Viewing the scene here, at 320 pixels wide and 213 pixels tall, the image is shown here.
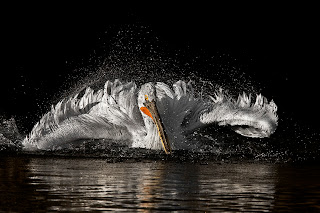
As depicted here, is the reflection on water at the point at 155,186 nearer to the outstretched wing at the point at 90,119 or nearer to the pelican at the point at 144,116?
the pelican at the point at 144,116

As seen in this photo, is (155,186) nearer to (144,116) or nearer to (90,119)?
(144,116)

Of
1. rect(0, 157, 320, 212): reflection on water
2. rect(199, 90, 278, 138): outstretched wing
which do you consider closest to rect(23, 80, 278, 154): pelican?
rect(199, 90, 278, 138): outstretched wing

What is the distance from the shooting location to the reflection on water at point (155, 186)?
4.63m

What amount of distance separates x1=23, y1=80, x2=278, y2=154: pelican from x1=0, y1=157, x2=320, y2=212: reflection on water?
91.3 inches

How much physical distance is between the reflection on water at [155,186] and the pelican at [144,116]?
232 cm

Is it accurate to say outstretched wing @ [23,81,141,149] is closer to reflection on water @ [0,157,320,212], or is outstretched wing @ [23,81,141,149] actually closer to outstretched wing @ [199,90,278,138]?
outstretched wing @ [199,90,278,138]

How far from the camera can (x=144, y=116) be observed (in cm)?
1022

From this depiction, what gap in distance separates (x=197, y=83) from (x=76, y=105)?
2.12 meters

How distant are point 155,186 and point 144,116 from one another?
4.62 metres

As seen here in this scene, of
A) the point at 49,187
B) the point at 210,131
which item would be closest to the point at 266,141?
the point at 210,131

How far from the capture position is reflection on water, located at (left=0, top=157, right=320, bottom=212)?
4629 mm

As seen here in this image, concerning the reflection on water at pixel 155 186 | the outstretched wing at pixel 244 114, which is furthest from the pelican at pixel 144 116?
the reflection on water at pixel 155 186

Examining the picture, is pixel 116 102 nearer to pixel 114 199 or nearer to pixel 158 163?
pixel 158 163

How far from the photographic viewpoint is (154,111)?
31.8 ft
